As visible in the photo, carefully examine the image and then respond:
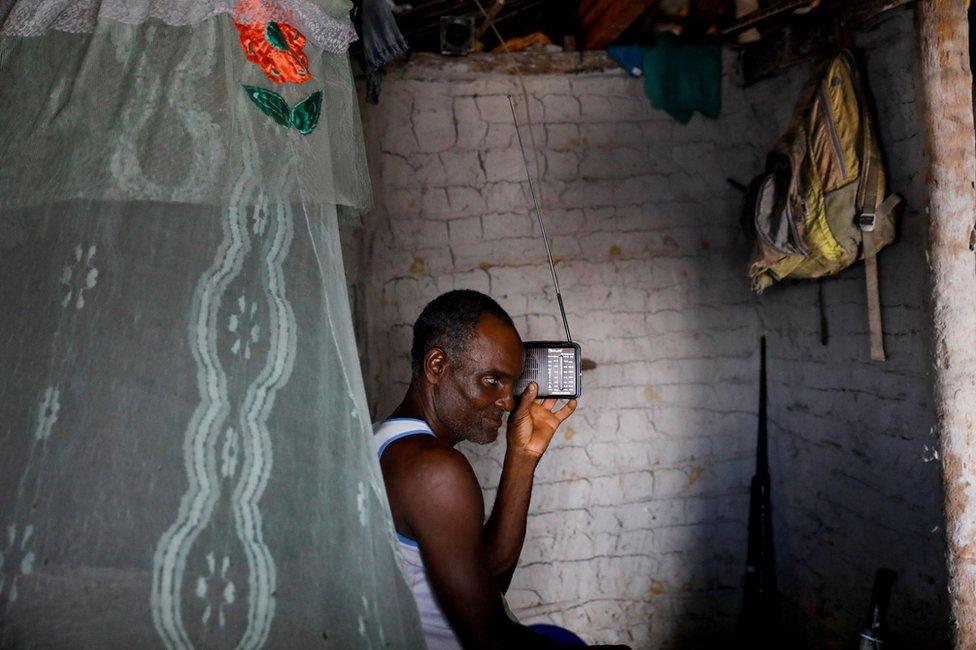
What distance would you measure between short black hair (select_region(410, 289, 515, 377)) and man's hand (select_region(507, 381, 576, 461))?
0.22 meters

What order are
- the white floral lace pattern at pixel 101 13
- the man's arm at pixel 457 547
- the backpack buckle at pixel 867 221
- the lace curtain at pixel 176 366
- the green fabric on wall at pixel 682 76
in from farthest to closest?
the green fabric on wall at pixel 682 76 < the backpack buckle at pixel 867 221 < the man's arm at pixel 457 547 < the white floral lace pattern at pixel 101 13 < the lace curtain at pixel 176 366

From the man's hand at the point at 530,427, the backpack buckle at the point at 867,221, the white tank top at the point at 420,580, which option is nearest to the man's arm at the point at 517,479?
the man's hand at the point at 530,427

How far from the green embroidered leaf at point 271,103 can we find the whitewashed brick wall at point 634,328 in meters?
1.54

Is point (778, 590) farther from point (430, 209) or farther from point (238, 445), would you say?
point (238, 445)

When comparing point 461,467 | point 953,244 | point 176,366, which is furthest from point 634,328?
point 176,366

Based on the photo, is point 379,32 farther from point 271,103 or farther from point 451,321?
point 271,103

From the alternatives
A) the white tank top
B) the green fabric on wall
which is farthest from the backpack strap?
the white tank top

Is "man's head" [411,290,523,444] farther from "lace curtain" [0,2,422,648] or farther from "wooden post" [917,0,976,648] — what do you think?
"wooden post" [917,0,976,648]

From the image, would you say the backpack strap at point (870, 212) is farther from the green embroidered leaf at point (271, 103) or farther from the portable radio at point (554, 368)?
the green embroidered leaf at point (271, 103)

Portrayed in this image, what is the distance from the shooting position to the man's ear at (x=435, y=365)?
178cm

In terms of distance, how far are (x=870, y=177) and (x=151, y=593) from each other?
2.27m

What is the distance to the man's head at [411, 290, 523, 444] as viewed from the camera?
5.78 feet

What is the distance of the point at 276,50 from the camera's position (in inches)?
47.9

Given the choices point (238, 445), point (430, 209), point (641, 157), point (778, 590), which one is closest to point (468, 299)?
point (238, 445)
